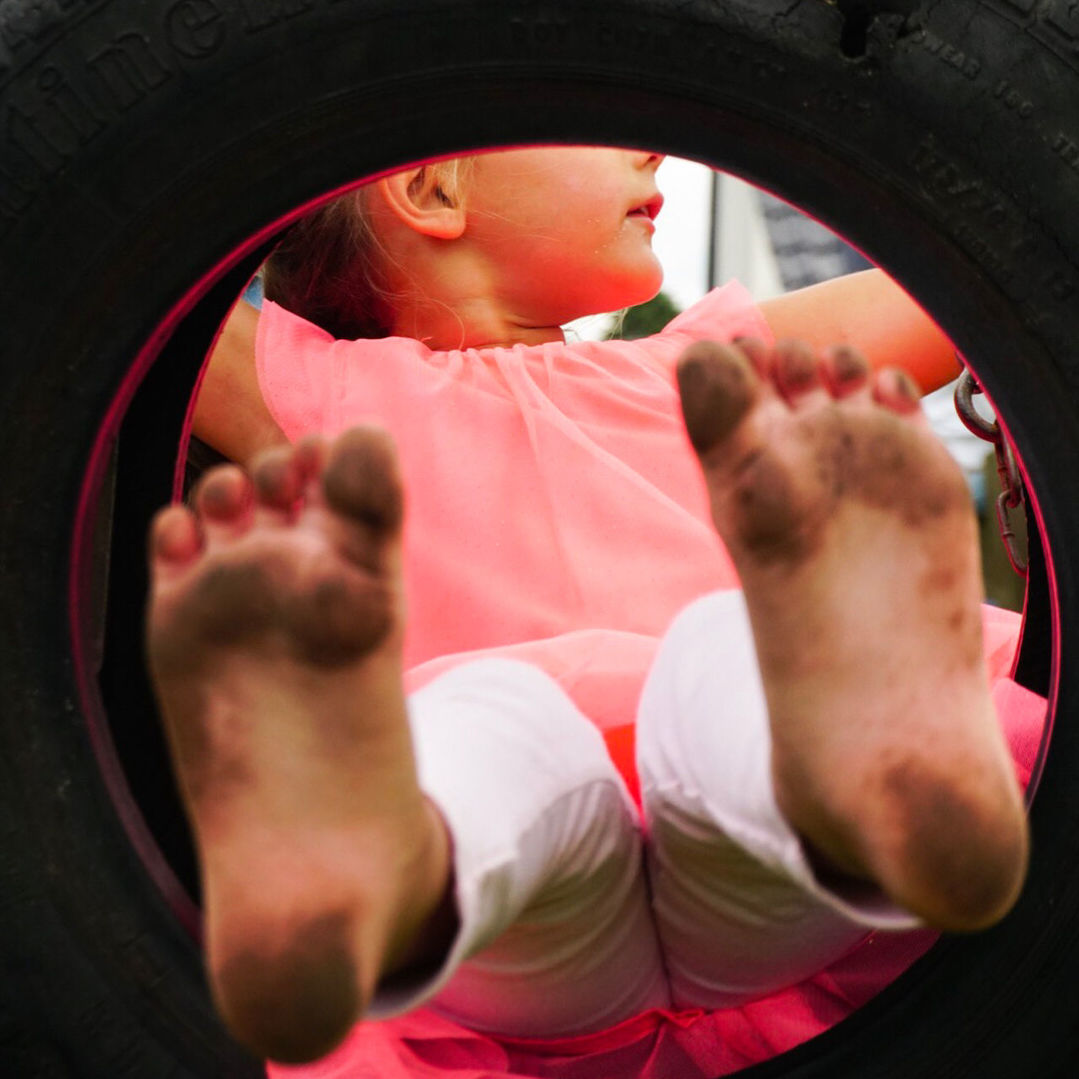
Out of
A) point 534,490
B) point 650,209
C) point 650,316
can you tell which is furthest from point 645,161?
point 650,316

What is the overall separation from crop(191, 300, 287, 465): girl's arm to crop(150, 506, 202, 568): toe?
0.47 meters

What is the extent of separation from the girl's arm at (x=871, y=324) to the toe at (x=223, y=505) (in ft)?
2.10

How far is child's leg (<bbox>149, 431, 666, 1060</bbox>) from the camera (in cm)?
46

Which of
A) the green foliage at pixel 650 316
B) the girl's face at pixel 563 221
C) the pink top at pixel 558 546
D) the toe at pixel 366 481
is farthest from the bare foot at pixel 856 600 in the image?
the green foliage at pixel 650 316

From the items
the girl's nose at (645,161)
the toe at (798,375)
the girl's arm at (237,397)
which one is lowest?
the toe at (798,375)

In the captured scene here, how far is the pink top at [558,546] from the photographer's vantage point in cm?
→ 77

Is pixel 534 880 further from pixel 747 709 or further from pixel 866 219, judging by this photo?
pixel 866 219

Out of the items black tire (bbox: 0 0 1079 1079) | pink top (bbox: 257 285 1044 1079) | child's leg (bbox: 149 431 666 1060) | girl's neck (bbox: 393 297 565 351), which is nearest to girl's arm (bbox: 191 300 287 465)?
pink top (bbox: 257 285 1044 1079)

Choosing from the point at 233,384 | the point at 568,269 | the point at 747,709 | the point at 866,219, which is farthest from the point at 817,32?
the point at 233,384

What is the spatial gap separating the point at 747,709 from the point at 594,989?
201 millimetres

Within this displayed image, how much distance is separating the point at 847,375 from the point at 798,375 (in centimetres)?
2

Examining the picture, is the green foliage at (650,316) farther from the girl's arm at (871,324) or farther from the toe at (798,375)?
the toe at (798,375)

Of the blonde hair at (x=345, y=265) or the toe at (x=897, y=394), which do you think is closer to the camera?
the toe at (x=897, y=394)

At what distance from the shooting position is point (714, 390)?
50cm
